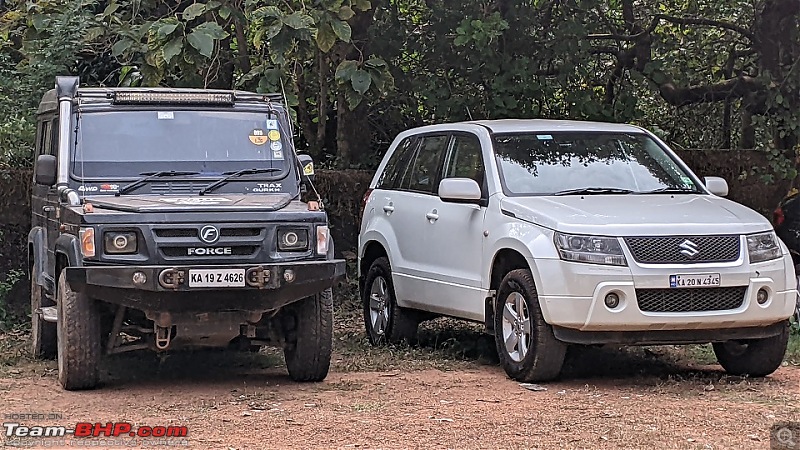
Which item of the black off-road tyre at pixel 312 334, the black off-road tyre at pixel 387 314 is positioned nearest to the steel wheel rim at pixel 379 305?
the black off-road tyre at pixel 387 314

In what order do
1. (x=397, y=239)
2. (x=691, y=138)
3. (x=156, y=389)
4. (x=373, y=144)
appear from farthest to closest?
(x=691, y=138) → (x=373, y=144) → (x=397, y=239) → (x=156, y=389)

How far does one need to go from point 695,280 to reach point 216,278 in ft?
9.96

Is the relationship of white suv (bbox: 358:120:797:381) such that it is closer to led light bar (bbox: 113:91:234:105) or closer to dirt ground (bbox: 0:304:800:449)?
dirt ground (bbox: 0:304:800:449)

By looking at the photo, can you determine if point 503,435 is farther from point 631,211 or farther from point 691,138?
point 691,138

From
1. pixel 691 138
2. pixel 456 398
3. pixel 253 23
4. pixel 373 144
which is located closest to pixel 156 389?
pixel 456 398

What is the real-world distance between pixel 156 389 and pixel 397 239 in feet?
9.04

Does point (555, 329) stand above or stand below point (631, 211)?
below

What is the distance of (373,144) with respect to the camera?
1404 cm

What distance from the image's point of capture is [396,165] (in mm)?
10469

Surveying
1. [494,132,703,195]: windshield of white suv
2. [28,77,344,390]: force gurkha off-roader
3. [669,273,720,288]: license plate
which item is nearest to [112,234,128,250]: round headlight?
[28,77,344,390]: force gurkha off-roader

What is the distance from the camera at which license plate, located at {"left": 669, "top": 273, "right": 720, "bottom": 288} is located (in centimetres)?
772

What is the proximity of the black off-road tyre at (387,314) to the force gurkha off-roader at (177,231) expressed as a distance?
1881mm

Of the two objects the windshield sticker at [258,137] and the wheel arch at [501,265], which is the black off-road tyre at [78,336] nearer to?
the windshield sticker at [258,137]

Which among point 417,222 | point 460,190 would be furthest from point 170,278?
point 417,222
